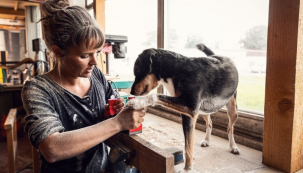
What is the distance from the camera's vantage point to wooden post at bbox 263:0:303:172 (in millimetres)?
984

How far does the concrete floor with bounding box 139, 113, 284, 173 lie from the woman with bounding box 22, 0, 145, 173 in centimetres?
41

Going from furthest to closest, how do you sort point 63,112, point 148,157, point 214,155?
point 214,155 → point 63,112 → point 148,157

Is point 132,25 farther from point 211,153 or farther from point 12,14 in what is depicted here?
point 12,14

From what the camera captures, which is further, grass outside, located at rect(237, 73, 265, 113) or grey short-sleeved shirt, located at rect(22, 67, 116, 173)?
grass outside, located at rect(237, 73, 265, 113)

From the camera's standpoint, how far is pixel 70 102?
91 cm

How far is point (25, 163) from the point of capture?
231cm

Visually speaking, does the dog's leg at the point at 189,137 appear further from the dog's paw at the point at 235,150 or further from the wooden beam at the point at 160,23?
the wooden beam at the point at 160,23

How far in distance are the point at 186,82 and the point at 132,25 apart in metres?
1.94

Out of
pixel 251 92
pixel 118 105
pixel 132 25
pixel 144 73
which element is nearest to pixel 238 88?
pixel 251 92

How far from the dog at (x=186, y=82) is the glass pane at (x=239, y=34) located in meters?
0.35

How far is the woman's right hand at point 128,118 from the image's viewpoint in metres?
0.75

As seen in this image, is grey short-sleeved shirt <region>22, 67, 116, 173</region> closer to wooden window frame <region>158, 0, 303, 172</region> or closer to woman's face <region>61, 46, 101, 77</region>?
woman's face <region>61, 46, 101, 77</region>

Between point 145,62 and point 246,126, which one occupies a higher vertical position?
point 145,62

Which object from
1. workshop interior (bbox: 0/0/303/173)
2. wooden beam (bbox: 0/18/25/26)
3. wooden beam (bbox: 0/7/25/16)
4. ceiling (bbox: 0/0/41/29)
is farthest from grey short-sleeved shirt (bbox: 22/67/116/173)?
wooden beam (bbox: 0/18/25/26)
